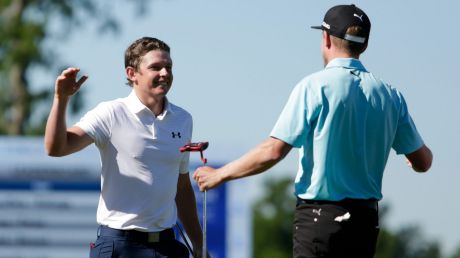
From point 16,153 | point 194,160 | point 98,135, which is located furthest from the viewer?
point 16,153

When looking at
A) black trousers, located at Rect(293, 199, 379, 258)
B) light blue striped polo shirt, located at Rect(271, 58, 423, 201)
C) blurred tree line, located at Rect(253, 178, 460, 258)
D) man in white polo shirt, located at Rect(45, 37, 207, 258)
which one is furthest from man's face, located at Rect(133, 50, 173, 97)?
blurred tree line, located at Rect(253, 178, 460, 258)

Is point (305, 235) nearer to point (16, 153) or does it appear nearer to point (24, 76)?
point (16, 153)

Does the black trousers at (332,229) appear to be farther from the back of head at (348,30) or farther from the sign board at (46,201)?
the sign board at (46,201)

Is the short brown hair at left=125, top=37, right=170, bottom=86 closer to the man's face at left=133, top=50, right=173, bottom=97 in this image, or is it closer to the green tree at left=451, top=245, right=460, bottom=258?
the man's face at left=133, top=50, right=173, bottom=97

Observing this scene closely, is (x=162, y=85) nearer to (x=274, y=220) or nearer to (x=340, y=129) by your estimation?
(x=340, y=129)

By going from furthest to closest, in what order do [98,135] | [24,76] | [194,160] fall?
1. [24,76]
2. [194,160]
3. [98,135]

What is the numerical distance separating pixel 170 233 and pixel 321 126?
1.45m

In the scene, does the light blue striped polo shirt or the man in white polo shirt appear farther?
the man in white polo shirt

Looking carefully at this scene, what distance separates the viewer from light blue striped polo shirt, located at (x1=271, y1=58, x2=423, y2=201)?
25.1ft

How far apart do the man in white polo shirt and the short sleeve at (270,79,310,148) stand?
3.76 ft

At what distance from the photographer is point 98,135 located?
845cm

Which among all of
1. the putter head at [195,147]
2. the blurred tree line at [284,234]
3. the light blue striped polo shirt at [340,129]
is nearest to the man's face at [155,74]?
the putter head at [195,147]

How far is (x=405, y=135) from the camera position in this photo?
8.08 meters

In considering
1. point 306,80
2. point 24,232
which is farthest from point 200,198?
point 306,80
